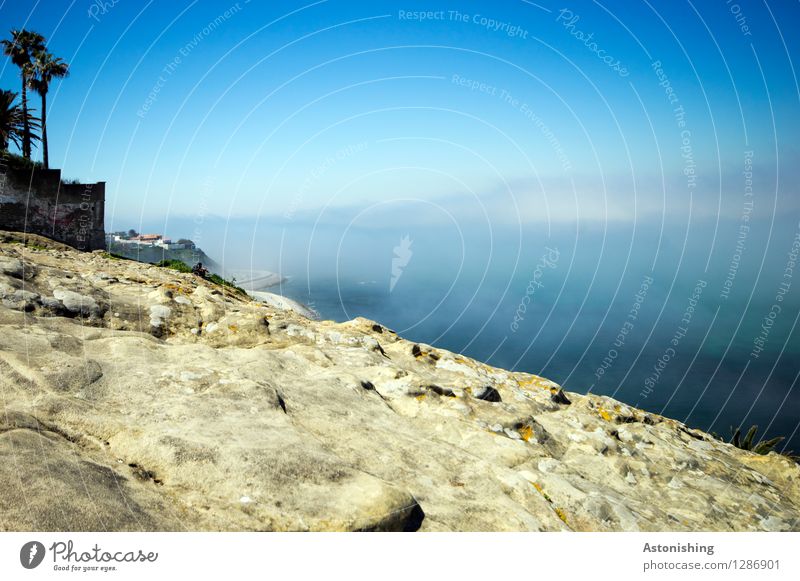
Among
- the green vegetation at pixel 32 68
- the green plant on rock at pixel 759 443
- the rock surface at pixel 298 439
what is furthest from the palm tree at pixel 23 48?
the green plant on rock at pixel 759 443

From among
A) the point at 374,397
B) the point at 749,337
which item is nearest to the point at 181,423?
the point at 374,397

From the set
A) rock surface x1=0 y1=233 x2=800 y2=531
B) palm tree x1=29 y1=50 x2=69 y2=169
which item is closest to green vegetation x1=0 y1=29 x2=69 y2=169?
palm tree x1=29 y1=50 x2=69 y2=169

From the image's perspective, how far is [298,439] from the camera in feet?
19.4

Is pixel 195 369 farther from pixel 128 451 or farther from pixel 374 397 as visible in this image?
pixel 374 397

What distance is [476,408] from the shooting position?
885cm

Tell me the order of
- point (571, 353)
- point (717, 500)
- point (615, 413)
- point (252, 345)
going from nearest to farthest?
point (717, 500), point (252, 345), point (615, 413), point (571, 353)

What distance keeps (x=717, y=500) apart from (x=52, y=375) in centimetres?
1122

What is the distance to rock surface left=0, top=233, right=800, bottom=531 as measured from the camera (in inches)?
184
